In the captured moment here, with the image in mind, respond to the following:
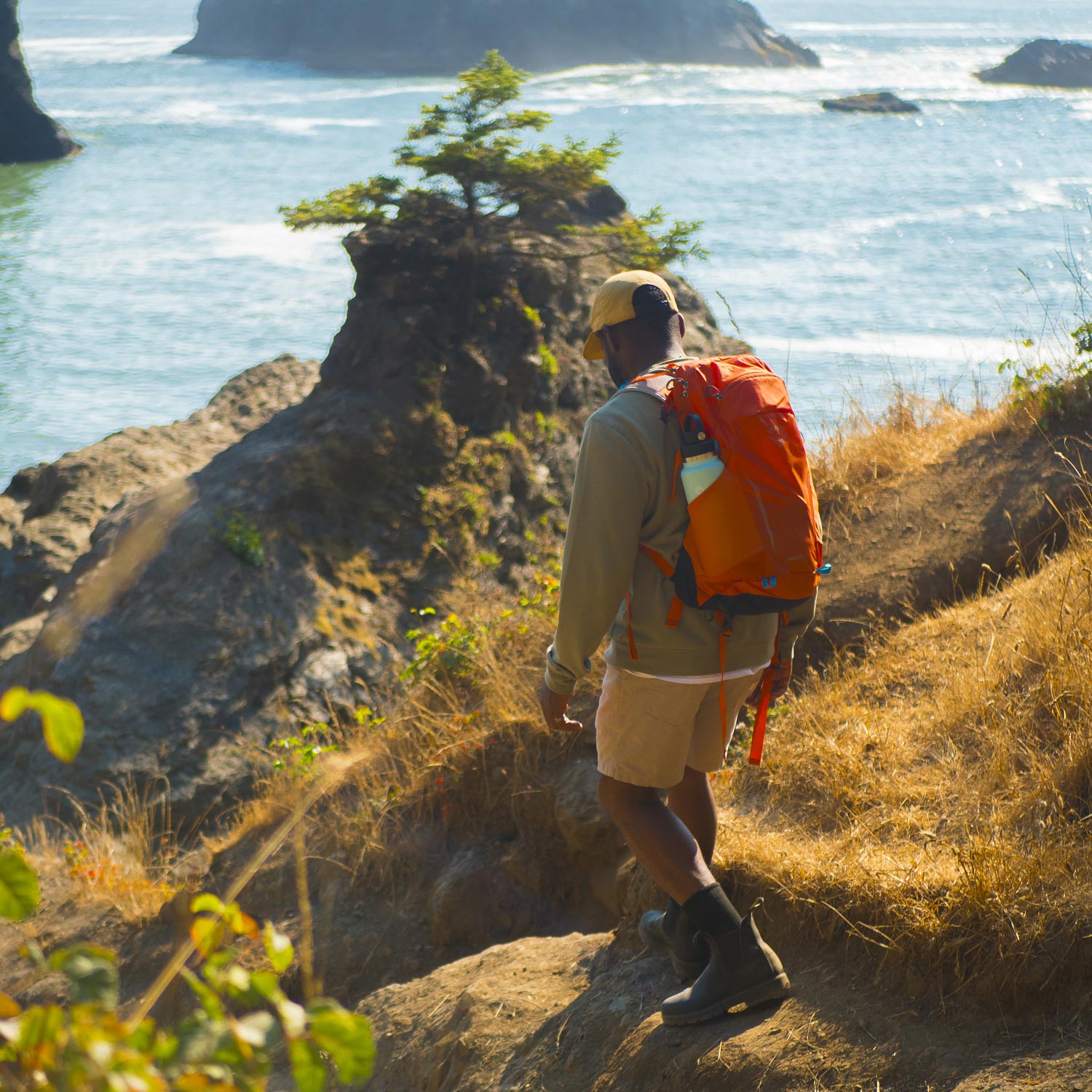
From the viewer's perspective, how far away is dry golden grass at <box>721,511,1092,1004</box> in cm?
310

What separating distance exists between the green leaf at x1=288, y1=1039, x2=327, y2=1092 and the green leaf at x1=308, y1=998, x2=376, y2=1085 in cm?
2

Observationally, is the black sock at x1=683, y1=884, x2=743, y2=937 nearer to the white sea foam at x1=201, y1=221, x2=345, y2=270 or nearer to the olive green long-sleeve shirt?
the olive green long-sleeve shirt

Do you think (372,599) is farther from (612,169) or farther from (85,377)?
(612,169)

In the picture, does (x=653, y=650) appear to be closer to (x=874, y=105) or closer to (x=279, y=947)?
(x=279, y=947)

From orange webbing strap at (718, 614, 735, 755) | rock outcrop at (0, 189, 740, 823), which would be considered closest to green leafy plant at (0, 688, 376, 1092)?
orange webbing strap at (718, 614, 735, 755)

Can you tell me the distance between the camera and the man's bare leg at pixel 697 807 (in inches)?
133

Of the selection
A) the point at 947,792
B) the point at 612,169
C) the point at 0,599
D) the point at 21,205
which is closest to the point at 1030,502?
the point at 947,792

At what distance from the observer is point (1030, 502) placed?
640 cm

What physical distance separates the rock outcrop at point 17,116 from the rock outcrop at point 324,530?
38690 millimetres

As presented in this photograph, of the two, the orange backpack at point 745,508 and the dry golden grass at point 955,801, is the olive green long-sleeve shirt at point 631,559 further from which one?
the dry golden grass at point 955,801

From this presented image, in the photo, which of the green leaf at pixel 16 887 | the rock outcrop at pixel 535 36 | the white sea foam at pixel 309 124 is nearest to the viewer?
the green leaf at pixel 16 887

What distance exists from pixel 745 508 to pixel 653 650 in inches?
19.5

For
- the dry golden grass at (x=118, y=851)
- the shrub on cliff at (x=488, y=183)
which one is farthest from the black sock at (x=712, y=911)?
the shrub on cliff at (x=488, y=183)

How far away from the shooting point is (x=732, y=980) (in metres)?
3.16
